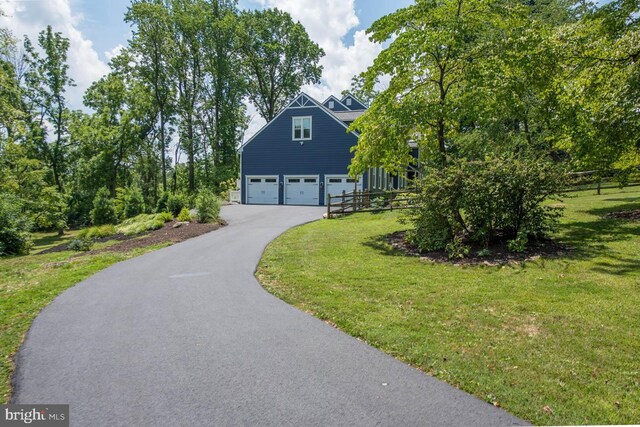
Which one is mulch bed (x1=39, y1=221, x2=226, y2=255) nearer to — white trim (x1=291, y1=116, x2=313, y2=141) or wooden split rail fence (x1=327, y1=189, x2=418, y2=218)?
wooden split rail fence (x1=327, y1=189, x2=418, y2=218)

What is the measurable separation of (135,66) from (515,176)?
1381 inches

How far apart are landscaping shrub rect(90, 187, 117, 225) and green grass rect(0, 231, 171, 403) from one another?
18.1 m

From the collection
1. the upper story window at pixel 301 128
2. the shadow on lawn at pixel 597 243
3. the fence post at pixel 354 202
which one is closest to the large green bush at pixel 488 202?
the shadow on lawn at pixel 597 243

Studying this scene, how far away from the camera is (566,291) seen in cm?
643

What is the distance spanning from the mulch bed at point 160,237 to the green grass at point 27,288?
37.1 inches

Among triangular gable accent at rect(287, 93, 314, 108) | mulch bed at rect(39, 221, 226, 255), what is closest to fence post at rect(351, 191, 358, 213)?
mulch bed at rect(39, 221, 226, 255)

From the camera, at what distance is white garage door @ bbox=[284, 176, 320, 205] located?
2772 cm

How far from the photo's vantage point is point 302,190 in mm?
28031

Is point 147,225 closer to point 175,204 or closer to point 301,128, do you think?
point 175,204

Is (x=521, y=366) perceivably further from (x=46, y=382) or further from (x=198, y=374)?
(x=46, y=382)

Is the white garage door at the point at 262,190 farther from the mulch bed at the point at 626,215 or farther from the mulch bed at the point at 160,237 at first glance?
the mulch bed at the point at 626,215

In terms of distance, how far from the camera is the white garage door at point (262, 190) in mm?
28922

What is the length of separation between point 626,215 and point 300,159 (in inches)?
768

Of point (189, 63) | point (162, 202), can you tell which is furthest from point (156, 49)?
point (162, 202)
